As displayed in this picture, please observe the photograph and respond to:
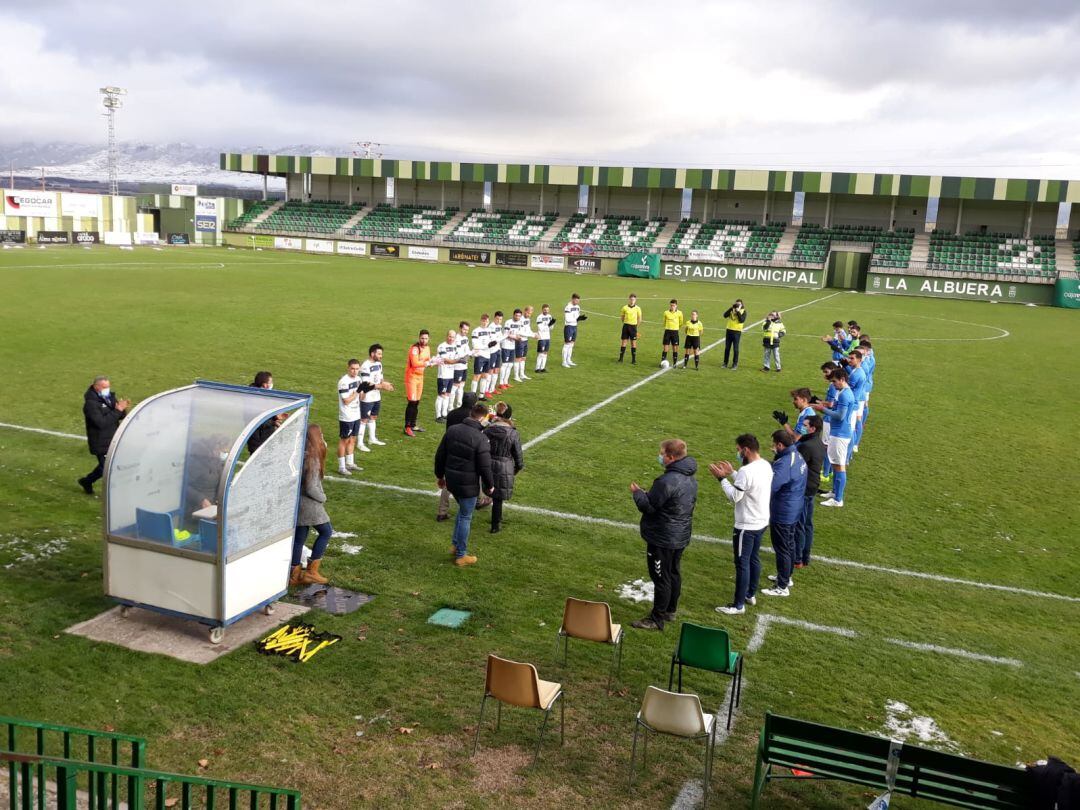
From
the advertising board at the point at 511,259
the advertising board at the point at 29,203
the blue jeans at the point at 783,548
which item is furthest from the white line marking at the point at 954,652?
the advertising board at the point at 29,203

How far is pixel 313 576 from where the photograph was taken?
9.30 meters

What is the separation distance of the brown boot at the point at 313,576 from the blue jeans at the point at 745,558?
4.53 m

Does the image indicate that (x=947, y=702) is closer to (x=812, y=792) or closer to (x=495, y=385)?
(x=812, y=792)

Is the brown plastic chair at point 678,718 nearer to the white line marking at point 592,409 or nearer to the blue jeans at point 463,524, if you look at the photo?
the blue jeans at point 463,524

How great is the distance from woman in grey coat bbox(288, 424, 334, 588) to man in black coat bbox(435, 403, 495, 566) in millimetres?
1520

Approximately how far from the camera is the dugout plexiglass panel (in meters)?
7.82

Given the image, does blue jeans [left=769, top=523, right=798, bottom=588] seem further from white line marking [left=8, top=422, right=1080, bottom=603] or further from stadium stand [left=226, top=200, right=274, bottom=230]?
stadium stand [left=226, top=200, right=274, bottom=230]

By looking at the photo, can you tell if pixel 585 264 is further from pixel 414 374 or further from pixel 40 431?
pixel 40 431

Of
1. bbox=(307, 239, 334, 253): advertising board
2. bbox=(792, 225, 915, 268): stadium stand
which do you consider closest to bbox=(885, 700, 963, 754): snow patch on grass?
bbox=(792, 225, 915, 268): stadium stand

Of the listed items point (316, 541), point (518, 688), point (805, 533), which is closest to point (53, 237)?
point (316, 541)

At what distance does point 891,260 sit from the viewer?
194 feet

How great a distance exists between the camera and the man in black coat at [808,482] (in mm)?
10266

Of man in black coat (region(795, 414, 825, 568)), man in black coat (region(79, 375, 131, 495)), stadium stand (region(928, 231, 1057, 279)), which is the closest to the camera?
man in black coat (region(795, 414, 825, 568))

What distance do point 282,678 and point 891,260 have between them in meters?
59.8
